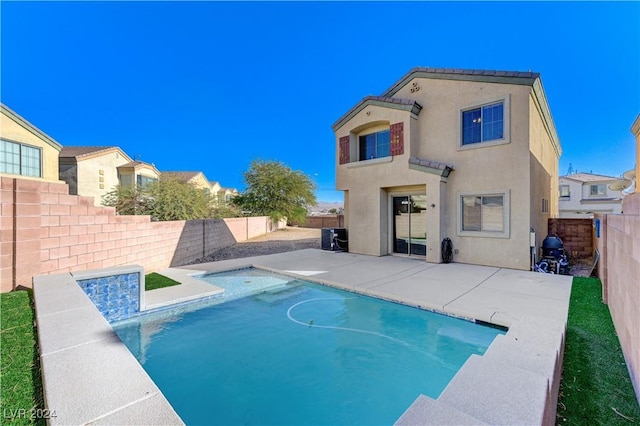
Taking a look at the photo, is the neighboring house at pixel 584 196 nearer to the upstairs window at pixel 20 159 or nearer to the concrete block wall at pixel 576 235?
the concrete block wall at pixel 576 235

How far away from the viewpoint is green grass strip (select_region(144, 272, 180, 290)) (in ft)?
26.2

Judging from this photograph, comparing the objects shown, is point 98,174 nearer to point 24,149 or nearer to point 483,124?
point 24,149

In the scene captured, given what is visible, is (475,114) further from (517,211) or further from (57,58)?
(57,58)

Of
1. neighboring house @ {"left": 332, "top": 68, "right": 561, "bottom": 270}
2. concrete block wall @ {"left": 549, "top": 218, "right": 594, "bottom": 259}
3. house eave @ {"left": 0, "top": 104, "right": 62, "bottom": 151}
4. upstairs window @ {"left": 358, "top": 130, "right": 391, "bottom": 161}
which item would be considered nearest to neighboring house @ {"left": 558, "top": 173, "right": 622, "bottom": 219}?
concrete block wall @ {"left": 549, "top": 218, "right": 594, "bottom": 259}

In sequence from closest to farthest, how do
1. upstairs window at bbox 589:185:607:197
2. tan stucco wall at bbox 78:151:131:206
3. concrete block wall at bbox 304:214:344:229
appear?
tan stucco wall at bbox 78:151:131:206 < concrete block wall at bbox 304:214:344:229 < upstairs window at bbox 589:185:607:197

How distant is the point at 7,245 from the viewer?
5.63 m

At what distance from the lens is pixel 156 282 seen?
838 cm

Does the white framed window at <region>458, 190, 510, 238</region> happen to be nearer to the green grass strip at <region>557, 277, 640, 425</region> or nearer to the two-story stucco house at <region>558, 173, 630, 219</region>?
the green grass strip at <region>557, 277, 640, 425</region>

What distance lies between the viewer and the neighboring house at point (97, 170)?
2391 cm

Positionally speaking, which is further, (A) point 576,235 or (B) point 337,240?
(B) point 337,240

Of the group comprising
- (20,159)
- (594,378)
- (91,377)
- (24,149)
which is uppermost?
(24,149)

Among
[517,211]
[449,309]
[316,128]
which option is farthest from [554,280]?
[316,128]

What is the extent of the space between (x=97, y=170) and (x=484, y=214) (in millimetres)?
30472

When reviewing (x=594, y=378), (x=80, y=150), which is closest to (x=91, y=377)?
(x=594, y=378)
